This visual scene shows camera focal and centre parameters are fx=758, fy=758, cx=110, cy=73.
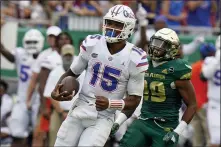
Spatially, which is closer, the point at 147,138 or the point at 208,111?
the point at 147,138

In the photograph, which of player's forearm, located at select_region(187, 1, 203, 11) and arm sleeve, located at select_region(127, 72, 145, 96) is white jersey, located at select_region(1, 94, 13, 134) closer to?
player's forearm, located at select_region(187, 1, 203, 11)

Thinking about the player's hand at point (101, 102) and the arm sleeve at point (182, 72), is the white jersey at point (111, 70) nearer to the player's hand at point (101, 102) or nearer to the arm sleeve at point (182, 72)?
the player's hand at point (101, 102)

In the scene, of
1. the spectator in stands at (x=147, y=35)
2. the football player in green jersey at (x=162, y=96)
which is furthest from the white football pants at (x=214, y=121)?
the football player in green jersey at (x=162, y=96)

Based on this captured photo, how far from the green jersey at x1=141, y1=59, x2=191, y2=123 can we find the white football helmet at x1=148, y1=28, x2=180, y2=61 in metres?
0.08

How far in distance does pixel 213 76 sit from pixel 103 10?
3420 mm

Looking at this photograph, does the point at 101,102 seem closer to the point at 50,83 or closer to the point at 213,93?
the point at 50,83

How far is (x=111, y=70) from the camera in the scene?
7133mm

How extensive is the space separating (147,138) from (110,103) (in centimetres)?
102

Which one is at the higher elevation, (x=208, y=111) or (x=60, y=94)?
(x=60, y=94)

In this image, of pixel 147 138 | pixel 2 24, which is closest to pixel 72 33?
pixel 2 24

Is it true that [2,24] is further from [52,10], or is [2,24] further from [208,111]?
[208,111]

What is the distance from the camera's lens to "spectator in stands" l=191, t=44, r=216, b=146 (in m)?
11.6

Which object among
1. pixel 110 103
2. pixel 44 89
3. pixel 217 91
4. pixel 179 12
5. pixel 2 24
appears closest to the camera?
pixel 110 103

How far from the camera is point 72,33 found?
13.4 metres
